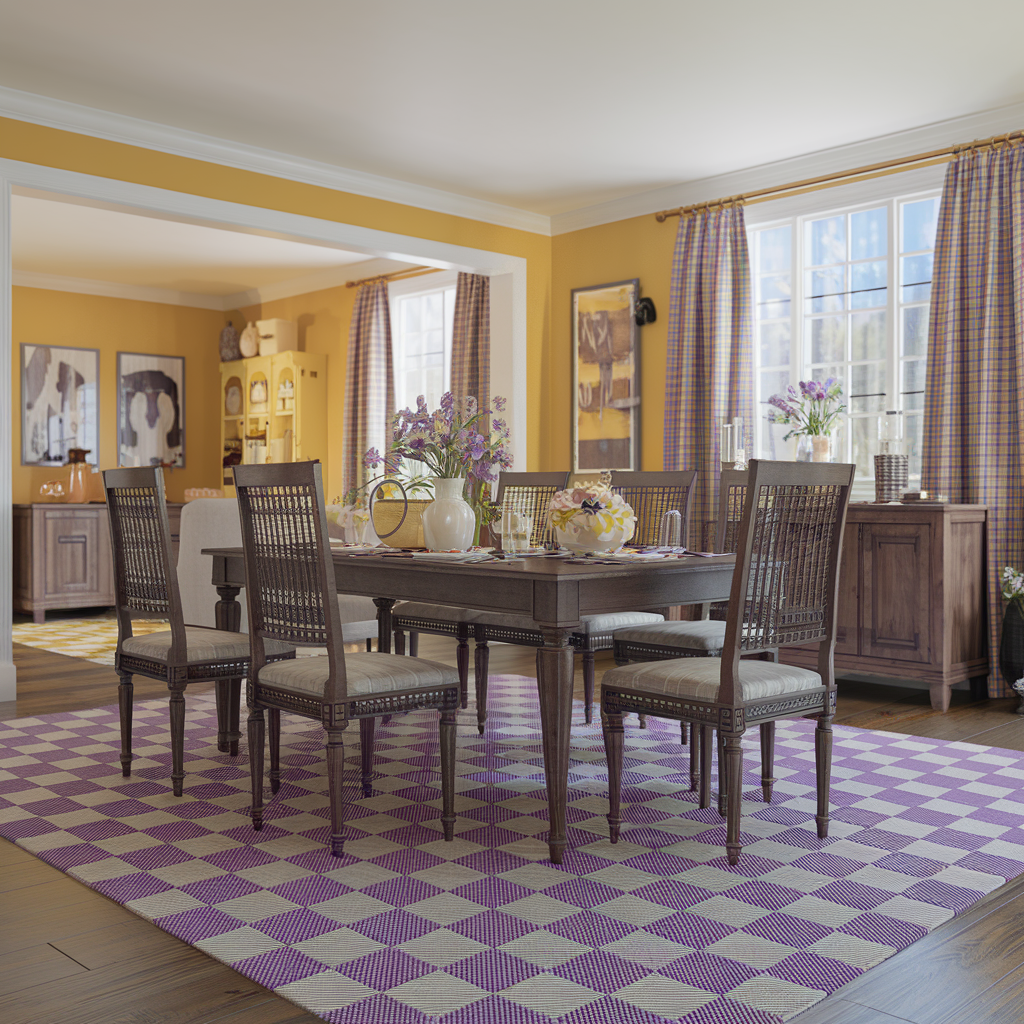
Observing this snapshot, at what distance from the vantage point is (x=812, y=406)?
5449 millimetres

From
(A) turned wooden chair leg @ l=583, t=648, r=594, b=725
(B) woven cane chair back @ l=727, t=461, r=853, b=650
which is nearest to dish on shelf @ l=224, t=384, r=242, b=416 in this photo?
(A) turned wooden chair leg @ l=583, t=648, r=594, b=725

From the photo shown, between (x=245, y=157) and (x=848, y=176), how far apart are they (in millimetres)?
3316

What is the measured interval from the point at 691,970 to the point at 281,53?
397 centimetres

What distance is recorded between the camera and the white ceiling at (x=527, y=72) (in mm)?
4027

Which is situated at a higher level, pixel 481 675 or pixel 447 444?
pixel 447 444

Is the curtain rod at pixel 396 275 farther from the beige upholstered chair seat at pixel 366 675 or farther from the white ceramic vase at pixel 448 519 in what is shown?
the beige upholstered chair seat at pixel 366 675

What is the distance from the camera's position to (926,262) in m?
5.34

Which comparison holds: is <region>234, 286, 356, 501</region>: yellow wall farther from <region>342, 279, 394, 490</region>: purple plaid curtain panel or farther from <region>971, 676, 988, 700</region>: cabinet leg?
<region>971, 676, 988, 700</region>: cabinet leg

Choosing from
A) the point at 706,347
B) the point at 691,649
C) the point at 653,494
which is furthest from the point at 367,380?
the point at 691,649

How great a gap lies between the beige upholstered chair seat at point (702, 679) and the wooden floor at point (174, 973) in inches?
26.0

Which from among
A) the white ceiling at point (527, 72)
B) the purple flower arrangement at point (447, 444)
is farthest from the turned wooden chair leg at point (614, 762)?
the white ceiling at point (527, 72)

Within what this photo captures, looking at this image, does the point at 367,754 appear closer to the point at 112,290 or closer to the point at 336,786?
the point at 336,786

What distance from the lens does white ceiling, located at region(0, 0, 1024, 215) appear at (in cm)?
403

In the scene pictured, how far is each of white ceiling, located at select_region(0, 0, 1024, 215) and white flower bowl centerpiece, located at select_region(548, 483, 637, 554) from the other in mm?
2109
